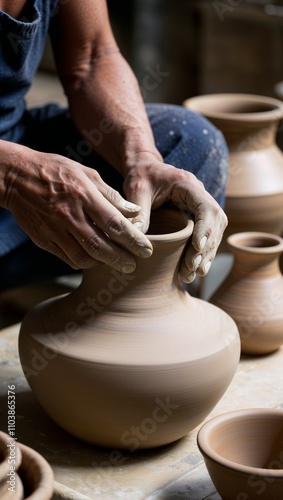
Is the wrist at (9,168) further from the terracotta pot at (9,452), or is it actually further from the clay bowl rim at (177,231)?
the terracotta pot at (9,452)

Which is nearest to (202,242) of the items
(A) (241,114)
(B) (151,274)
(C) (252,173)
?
(B) (151,274)

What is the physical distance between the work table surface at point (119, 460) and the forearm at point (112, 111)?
600mm

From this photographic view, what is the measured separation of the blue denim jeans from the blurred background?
2672 millimetres

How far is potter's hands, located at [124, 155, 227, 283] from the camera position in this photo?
1.69m

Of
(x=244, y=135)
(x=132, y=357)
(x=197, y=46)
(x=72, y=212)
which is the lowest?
(x=197, y=46)

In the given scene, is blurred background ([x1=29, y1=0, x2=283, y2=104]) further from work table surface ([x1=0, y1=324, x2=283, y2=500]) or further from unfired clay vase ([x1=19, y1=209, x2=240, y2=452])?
unfired clay vase ([x1=19, y1=209, x2=240, y2=452])

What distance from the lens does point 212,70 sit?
17.6 feet

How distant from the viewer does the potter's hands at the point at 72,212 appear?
5.14ft

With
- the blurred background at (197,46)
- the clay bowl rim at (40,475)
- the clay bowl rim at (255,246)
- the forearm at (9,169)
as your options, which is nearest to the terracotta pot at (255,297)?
the clay bowl rim at (255,246)

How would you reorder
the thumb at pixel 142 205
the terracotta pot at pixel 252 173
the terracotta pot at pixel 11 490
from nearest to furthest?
the terracotta pot at pixel 11 490, the thumb at pixel 142 205, the terracotta pot at pixel 252 173

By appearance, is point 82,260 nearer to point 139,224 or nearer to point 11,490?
point 139,224

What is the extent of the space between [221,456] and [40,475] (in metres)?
0.42

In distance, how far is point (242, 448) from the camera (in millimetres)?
1583

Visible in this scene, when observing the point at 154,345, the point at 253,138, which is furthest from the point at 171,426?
the point at 253,138
